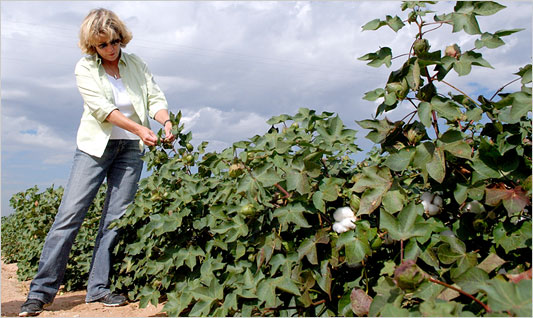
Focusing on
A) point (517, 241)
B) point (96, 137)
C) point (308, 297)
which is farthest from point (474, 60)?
point (96, 137)

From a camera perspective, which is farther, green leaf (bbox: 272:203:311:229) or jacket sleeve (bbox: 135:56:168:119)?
jacket sleeve (bbox: 135:56:168:119)

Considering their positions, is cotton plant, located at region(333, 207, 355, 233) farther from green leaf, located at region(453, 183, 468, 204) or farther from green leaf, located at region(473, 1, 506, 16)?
green leaf, located at region(473, 1, 506, 16)

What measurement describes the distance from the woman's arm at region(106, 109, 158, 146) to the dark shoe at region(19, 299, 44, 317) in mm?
1223

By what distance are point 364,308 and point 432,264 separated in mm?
250

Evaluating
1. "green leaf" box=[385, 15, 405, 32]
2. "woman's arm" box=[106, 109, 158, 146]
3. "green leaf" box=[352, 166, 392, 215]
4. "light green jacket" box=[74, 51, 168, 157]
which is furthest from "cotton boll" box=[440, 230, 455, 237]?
"light green jacket" box=[74, 51, 168, 157]

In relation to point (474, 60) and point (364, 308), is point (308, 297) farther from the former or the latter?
point (474, 60)

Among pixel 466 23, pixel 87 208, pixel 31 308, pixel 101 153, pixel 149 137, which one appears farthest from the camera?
pixel 87 208

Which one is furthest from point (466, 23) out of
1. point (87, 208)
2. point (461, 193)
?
point (87, 208)

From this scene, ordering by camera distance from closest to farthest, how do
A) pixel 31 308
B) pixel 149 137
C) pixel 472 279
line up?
pixel 472 279 < pixel 149 137 < pixel 31 308

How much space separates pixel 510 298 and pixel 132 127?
2.29 m

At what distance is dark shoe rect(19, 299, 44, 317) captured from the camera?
282 cm

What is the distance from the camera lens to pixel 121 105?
307 centimetres

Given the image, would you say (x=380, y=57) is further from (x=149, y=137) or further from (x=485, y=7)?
(x=149, y=137)

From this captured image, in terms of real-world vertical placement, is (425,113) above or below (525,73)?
below
